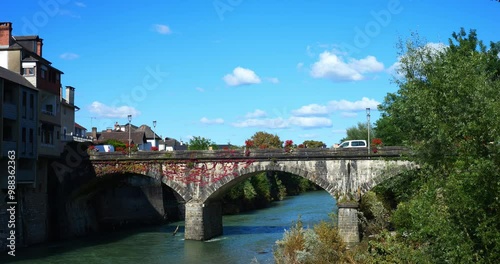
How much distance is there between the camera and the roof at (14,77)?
1474 inches

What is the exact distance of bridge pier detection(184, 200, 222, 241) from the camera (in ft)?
141

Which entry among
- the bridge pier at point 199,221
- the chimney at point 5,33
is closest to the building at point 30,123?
the chimney at point 5,33

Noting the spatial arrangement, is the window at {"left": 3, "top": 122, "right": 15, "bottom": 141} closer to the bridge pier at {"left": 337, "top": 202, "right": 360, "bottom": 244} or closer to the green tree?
the bridge pier at {"left": 337, "top": 202, "right": 360, "bottom": 244}

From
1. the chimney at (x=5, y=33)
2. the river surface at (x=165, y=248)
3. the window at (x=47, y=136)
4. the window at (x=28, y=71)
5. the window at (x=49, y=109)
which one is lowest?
the river surface at (x=165, y=248)

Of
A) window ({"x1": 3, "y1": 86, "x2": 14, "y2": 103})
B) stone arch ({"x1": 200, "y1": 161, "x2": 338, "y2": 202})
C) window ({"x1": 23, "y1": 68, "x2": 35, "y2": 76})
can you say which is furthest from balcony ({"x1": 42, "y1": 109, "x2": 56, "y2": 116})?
stone arch ({"x1": 200, "y1": 161, "x2": 338, "y2": 202})

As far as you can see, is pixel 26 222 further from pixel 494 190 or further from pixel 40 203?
pixel 494 190

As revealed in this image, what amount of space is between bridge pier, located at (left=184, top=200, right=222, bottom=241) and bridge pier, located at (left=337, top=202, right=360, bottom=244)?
11.2m

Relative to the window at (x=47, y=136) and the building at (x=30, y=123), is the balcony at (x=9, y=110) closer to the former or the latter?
the building at (x=30, y=123)

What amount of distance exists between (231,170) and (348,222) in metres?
10.7

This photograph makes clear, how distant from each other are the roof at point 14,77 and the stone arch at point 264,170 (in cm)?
1620

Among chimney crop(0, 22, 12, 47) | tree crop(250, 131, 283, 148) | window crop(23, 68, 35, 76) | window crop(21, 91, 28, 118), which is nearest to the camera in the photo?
window crop(21, 91, 28, 118)

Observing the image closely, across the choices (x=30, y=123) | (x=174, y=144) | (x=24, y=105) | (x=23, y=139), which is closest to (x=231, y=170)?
(x=30, y=123)

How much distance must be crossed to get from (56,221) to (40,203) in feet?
10.6

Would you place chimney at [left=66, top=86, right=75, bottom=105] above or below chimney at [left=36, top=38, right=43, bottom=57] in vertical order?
below
